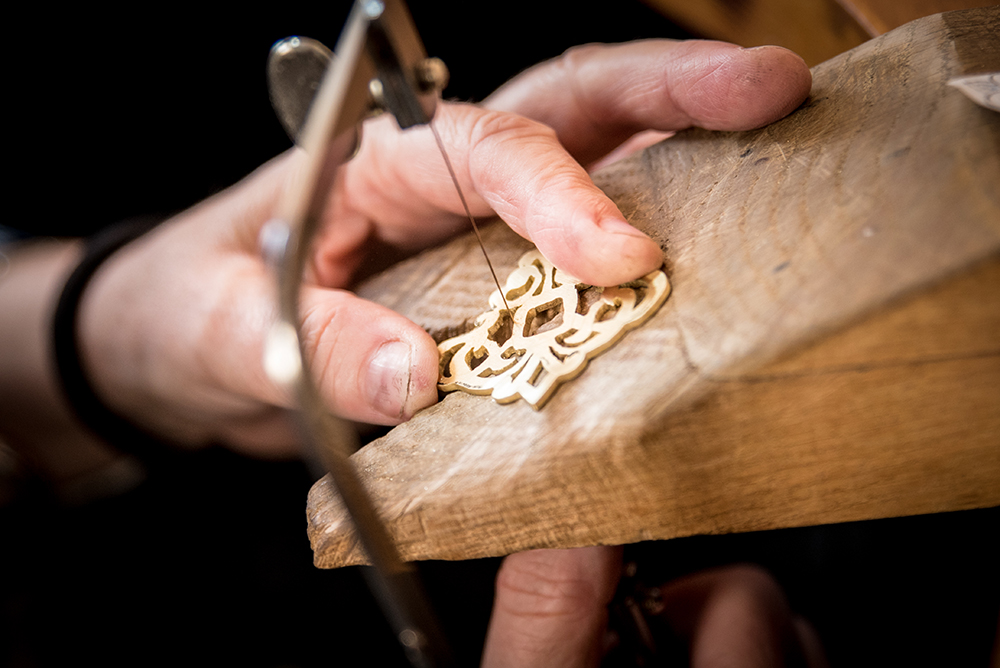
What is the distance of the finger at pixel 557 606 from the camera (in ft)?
2.15

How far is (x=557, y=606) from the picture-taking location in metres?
0.65

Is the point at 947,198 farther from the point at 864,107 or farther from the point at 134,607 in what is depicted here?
the point at 134,607

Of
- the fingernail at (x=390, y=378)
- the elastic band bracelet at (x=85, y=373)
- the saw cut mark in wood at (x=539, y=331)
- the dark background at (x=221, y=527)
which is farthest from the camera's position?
the elastic band bracelet at (x=85, y=373)

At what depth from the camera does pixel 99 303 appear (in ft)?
4.08

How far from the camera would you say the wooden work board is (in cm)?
39

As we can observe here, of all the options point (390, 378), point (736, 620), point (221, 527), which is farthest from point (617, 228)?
point (221, 527)

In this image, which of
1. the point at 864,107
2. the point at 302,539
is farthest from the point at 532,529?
the point at 302,539

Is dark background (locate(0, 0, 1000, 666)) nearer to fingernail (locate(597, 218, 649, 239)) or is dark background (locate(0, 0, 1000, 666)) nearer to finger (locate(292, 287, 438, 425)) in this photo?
finger (locate(292, 287, 438, 425))

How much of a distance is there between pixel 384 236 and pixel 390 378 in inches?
19.1

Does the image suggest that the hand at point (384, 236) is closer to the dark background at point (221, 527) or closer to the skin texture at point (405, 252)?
the skin texture at point (405, 252)

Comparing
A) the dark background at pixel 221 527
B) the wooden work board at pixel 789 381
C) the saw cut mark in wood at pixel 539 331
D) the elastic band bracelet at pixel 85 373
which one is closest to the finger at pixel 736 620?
the dark background at pixel 221 527

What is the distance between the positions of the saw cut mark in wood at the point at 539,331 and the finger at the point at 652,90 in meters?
0.26

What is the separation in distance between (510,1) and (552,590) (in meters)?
1.29

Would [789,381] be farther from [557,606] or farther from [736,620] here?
[736,620]
